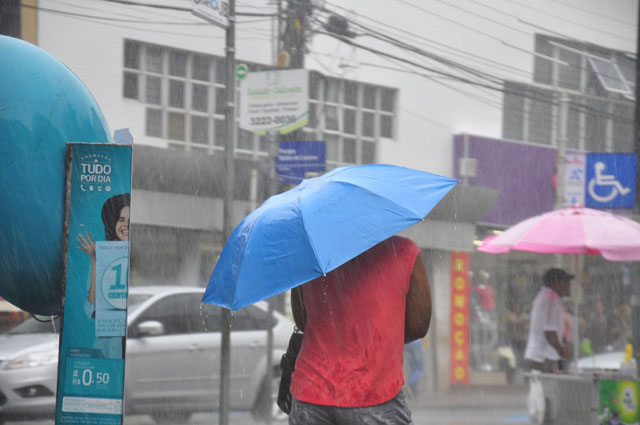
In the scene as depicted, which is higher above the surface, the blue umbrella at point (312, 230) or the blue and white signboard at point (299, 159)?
the blue and white signboard at point (299, 159)

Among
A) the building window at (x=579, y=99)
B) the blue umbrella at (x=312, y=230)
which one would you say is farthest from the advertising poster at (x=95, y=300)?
the building window at (x=579, y=99)

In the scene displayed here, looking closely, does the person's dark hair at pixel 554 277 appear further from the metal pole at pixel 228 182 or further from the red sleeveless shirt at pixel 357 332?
the red sleeveless shirt at pixel 357 332

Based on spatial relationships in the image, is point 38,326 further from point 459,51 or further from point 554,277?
point 459,51

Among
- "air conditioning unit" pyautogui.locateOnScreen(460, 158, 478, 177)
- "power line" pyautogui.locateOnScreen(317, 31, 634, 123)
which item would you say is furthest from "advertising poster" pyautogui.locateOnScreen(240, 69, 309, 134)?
"air conditioning unit" pyautogui.locateOnScreen(460, 158, 478, 177)

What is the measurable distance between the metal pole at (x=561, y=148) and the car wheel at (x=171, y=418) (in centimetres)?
648

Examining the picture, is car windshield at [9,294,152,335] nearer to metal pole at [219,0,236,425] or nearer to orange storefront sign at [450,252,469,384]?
metal pole at [219,0,236,425]

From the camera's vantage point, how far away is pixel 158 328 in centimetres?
1002

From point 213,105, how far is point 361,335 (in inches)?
563

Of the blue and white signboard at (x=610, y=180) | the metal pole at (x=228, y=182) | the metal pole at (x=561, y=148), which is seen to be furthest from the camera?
the metal pole at (x=561, y=148)

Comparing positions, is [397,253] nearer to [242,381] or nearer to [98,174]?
[98,174]

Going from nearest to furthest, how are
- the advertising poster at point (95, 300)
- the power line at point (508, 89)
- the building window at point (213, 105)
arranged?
the advertising poster at point (95, 300)
the building window at point (213, 105)
the power line at point (508, 89)

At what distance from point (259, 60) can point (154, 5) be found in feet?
7.39

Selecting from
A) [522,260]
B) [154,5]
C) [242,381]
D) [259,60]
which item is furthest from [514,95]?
[242,381]

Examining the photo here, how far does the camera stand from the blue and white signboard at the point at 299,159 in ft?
31.3
